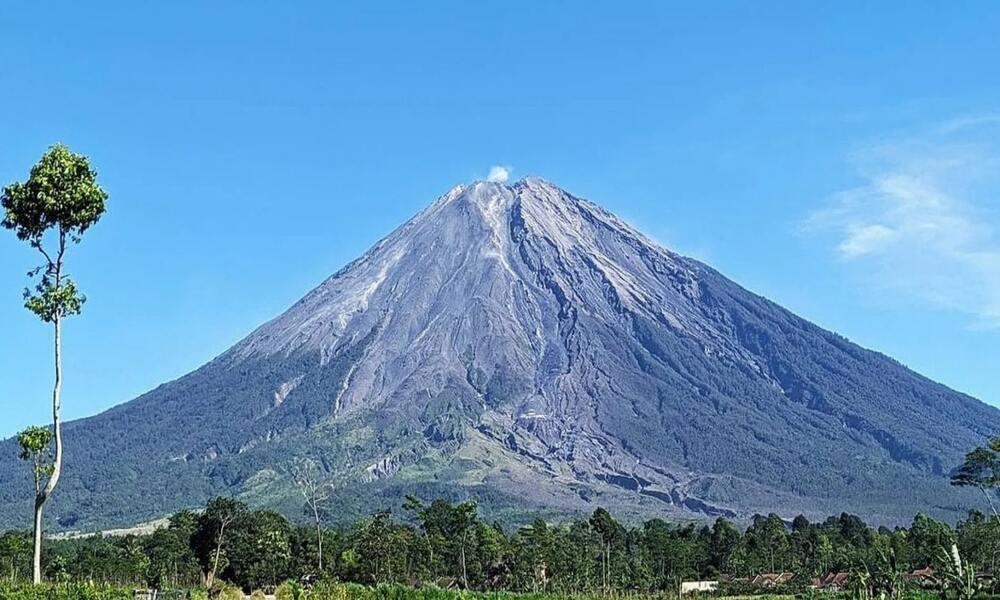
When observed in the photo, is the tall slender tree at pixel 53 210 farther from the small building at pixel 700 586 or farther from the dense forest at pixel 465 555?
the small building at pixel 700 586

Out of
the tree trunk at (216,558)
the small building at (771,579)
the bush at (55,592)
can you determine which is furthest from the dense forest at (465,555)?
the bush at (55,592)

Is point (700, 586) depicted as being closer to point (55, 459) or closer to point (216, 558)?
point (216, 558)

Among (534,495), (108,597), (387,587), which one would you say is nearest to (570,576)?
(387,587)

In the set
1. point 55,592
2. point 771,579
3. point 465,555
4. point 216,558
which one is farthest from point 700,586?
point 55,592

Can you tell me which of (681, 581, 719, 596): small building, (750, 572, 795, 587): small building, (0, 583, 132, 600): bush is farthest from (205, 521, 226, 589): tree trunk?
(0, 583, 132, 600): bush

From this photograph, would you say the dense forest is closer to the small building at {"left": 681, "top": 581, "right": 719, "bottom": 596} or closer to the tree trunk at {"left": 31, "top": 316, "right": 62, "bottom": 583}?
the small building at {"left": 681, "top": 581, "right": 719, "bottom": 596}

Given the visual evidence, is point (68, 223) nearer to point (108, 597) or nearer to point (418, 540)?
point (108, 597)

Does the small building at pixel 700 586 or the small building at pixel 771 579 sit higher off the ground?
the small building at pixel 771 579

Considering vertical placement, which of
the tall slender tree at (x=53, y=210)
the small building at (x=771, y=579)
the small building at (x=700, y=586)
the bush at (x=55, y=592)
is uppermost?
the tall slender tree at (x=53, y=210)

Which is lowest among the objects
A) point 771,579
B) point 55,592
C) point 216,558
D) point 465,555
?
point 771,579
